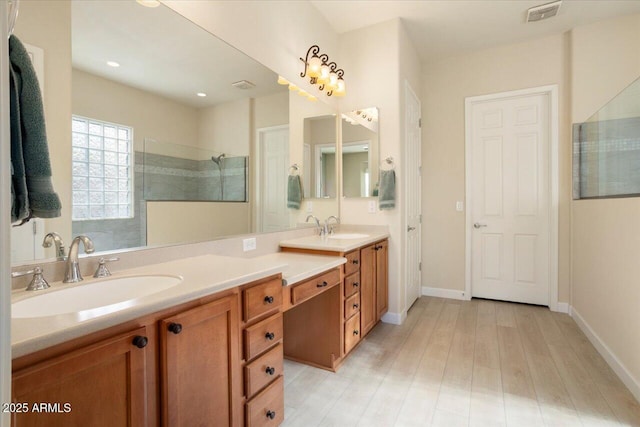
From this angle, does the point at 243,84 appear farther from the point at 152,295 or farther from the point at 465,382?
the point at 465,382

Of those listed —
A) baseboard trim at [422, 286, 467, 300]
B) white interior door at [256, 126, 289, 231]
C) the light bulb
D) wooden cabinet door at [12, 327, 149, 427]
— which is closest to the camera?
wooden cabinet door at [12, 327, 149, 427]

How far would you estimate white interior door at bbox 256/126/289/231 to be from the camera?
6.81 ft

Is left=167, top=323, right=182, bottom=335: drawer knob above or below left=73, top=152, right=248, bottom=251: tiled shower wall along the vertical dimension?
below

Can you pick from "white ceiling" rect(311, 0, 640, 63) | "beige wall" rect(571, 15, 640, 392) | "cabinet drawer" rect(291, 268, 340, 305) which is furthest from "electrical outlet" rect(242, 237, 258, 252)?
"beige wall" rect(571, 15, 640, 392)

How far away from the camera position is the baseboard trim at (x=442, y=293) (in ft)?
11.8

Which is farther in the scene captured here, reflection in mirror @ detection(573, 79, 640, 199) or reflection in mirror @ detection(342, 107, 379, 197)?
reflection in mirror @ detection(342, 107, 379, 197)

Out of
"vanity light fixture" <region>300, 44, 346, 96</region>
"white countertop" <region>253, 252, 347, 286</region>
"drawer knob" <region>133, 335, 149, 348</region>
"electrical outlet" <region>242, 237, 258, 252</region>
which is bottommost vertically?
"drawer knob" <region>133, 335, 149, 348</region>

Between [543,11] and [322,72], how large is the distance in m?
2.05

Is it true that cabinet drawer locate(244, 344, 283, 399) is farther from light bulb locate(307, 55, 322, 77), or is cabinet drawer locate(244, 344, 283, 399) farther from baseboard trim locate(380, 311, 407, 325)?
light bulb locate(307, 55, 322, 77)

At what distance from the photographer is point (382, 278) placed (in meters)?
2.76

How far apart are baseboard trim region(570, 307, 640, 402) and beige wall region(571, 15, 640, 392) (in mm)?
19

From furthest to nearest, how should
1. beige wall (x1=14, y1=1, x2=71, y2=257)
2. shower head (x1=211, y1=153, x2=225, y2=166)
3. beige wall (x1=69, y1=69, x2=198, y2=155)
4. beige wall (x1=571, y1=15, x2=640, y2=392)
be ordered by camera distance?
beige wall (x1=571, y1=15, x2=640, y2=392), shower head (x1=211, y1=153, x2=225, y2=166), beige wall (x1=69, y1=69, x2=198, y2=155), beige wall (x1=14, y1=1, x2=71, y2=257)

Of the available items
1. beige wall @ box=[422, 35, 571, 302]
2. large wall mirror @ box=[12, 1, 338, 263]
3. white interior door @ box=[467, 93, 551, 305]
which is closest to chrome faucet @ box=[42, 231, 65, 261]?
large wall mirror @ box=[12, 1, 338, 263]

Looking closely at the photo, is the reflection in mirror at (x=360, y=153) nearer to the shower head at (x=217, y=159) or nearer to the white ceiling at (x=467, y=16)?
the white ceiling at (x=467, y=16)
